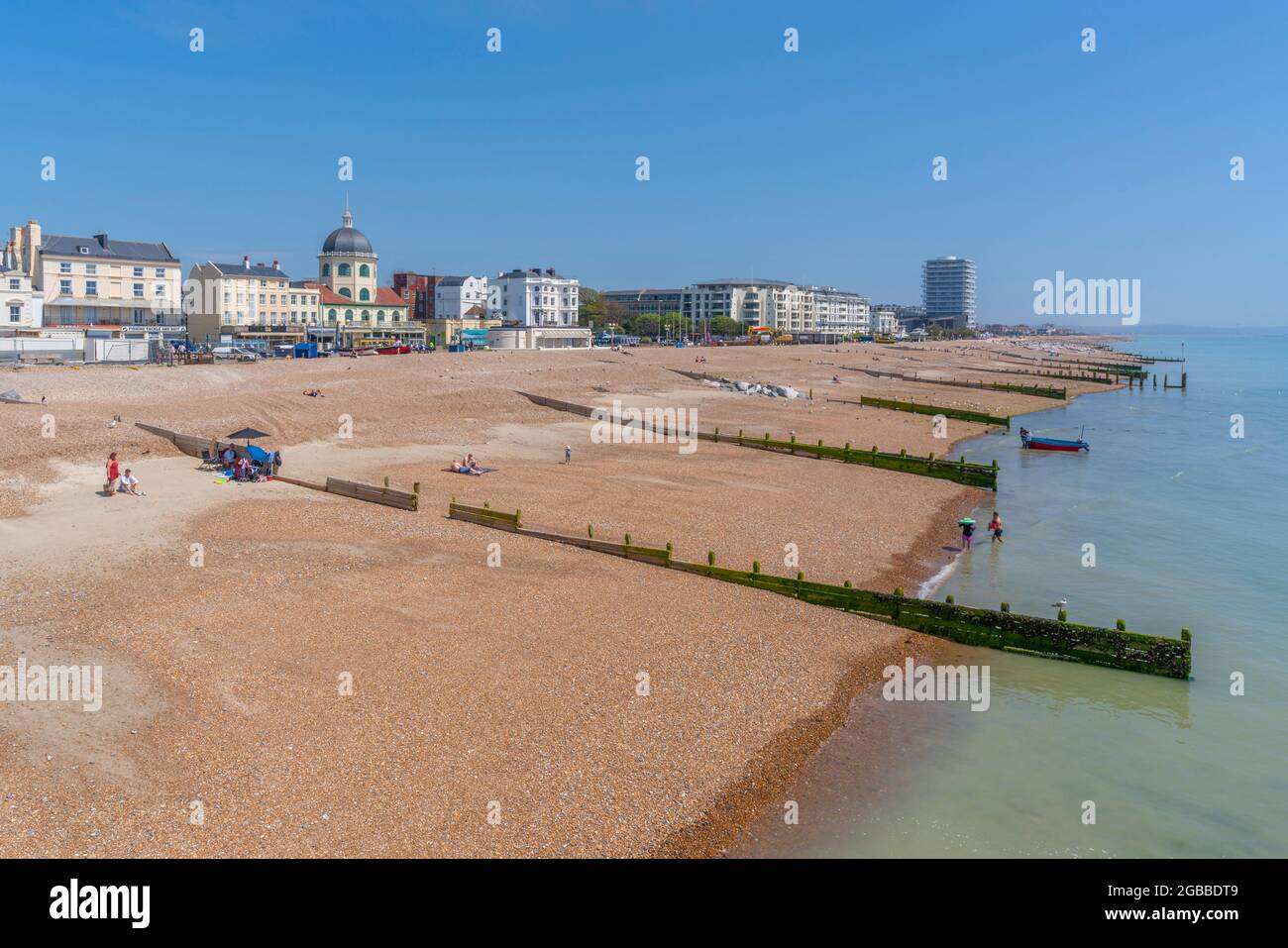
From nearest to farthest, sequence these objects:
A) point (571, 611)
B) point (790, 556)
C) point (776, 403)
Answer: point (571, 611)
point (790, 556)
point (776, 403)

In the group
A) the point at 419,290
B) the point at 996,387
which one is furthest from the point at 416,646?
the point at 419,290

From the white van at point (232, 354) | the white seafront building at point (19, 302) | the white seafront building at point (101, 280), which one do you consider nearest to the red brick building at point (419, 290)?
the white seafront building at point (101, 280)

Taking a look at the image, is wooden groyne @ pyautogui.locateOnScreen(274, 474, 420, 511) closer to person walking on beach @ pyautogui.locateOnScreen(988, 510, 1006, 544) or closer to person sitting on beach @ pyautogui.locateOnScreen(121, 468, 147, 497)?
person sitting on beach @ pyautogui.locateOnScreen(121, 468, 147, 497)

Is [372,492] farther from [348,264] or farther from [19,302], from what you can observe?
[348,264]

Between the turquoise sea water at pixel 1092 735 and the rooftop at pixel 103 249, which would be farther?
the rooftop at pixel 103 249

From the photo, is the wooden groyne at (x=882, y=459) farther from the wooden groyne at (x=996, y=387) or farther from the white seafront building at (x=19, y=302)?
the white seafront building at (x=19, y=302)
